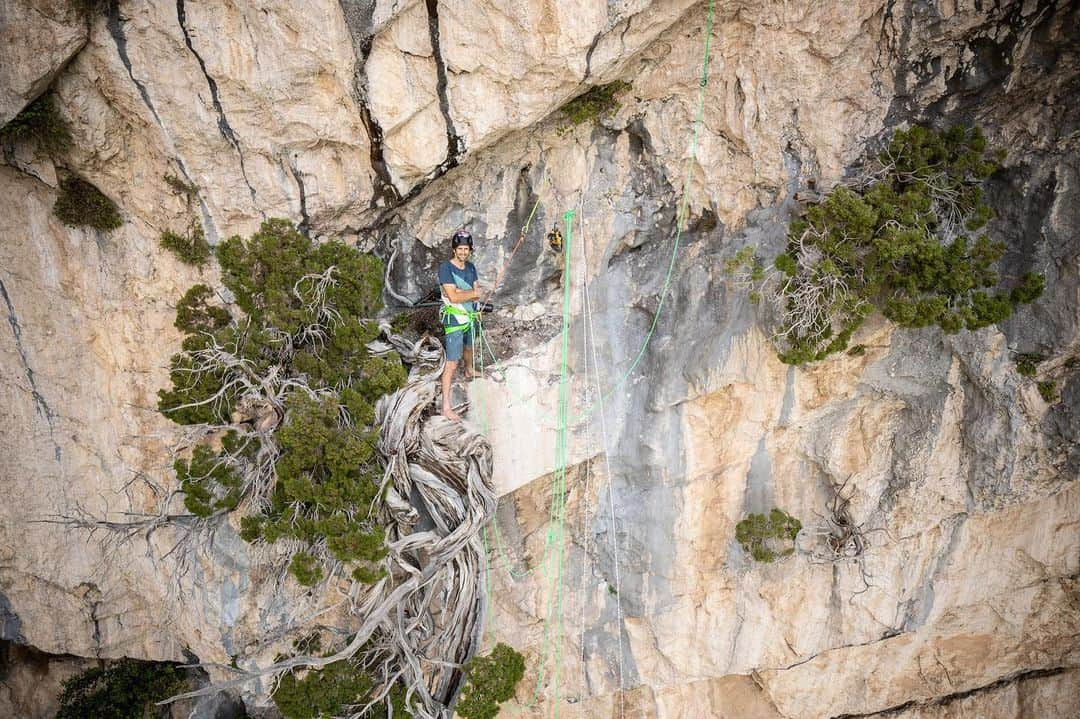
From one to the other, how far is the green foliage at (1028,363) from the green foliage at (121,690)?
443 inches

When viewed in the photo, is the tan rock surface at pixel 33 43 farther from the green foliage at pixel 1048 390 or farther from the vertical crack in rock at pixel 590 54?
the green foliage at pixel 1048 390

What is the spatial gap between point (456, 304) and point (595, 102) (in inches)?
111

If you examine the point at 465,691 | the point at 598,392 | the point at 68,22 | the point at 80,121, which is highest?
the point at 68,22

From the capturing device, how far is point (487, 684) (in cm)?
784

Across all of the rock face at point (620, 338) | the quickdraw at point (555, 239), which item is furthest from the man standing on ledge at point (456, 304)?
the quickdraw at point (555, 239)

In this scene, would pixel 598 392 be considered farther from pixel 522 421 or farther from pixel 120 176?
pixel 120 176

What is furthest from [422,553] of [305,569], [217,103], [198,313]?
[217,103]

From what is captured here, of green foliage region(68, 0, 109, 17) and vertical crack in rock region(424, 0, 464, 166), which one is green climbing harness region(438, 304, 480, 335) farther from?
green foliage region(68, 0, 109, 17)

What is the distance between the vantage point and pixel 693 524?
8180 mm

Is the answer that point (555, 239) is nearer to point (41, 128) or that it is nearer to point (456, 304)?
point (456, 304)

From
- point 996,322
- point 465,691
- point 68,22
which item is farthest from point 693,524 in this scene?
point 68,22

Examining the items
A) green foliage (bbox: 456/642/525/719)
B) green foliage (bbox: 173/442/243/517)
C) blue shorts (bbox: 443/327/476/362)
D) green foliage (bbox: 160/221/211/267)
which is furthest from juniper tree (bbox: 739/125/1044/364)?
green foliage (bbox: 160/221/211/267)

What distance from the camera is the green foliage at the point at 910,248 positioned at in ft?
20.6

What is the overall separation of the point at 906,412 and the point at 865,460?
76cm
